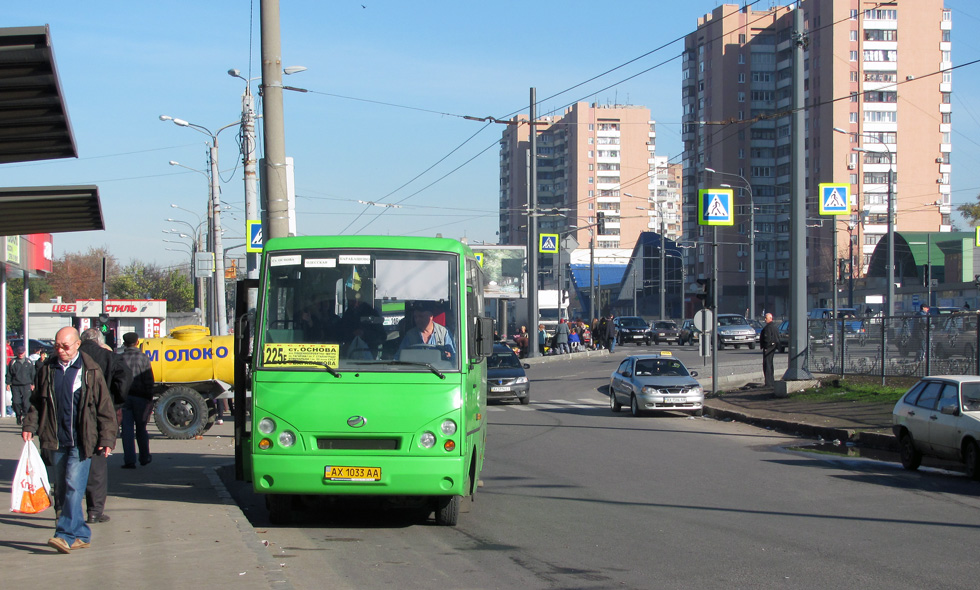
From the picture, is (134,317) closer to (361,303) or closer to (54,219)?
(54,219)

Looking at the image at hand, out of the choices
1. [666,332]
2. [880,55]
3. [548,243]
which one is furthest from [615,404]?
[880,55]

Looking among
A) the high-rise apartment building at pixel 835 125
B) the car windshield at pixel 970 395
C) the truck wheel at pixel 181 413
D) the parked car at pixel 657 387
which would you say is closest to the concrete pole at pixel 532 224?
the parked car at pixel 657 387

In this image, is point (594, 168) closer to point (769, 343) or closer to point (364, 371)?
point (769, 343)

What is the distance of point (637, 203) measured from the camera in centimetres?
16225

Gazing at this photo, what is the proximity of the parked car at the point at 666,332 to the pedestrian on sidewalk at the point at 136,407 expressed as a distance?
154 feet

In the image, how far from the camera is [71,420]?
7.46 meters

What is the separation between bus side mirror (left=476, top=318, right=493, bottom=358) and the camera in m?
9.35

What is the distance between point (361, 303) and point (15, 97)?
3406 mm

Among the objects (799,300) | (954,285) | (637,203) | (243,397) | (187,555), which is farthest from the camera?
(637,203)

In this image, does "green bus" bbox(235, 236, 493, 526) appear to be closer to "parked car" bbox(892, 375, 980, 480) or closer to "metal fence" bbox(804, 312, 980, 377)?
"parked car" bbox(892, 375, 980, 480)

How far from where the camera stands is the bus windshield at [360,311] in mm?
8812

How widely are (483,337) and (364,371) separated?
4.25ft

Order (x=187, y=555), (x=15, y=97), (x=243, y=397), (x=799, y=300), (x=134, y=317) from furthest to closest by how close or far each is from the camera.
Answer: (x=134, y=317)
(x=799, y=300)
(x=243, y=397)
(x=15, y=97)
(x=187, y=555)

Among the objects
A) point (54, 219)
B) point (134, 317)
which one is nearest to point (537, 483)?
point (54, 219)
